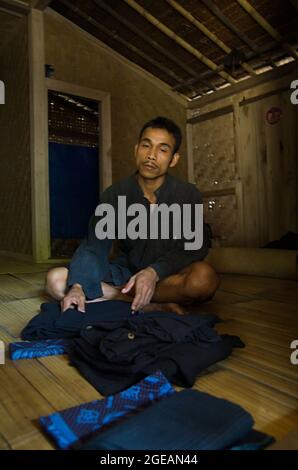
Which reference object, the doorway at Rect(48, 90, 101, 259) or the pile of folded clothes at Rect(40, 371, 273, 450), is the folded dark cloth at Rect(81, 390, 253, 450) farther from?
the doorway at Rect(48, 90, 101, 259)

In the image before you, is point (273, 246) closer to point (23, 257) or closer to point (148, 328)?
point (148, 328)

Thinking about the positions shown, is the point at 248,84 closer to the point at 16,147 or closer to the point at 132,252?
the point at 16,147

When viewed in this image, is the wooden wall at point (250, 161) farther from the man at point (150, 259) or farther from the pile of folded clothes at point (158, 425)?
the pile of folded clothes at point (158, 425)

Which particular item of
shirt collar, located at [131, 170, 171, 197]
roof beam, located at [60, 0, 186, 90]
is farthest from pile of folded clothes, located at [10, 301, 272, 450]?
roof beam, located at [60, 0, 186, 90]

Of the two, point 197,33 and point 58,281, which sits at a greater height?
point 197,33

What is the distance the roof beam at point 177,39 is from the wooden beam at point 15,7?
53.4 inches

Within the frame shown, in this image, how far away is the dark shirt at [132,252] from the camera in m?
1.60

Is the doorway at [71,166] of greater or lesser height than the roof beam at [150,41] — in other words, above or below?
below

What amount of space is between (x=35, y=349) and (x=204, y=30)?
13.5 ft

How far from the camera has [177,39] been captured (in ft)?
14.1

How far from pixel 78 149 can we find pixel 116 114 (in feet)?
2.45

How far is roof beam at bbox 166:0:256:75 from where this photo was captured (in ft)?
12.6

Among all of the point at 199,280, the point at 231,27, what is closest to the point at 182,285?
the point at 199,280

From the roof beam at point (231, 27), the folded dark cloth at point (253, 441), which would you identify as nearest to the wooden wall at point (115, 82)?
the roof beam at point (231, 27)
